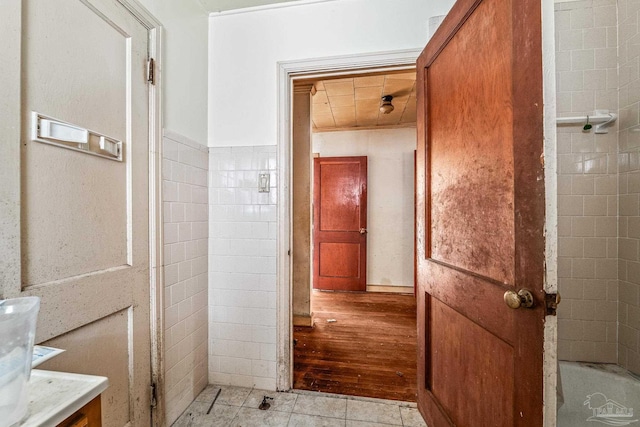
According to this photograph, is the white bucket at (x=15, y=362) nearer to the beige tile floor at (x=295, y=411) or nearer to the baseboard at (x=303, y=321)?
the beige tile floor at (x=295, y=411)

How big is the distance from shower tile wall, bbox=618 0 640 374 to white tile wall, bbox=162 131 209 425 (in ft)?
8.21

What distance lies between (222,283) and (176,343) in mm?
437

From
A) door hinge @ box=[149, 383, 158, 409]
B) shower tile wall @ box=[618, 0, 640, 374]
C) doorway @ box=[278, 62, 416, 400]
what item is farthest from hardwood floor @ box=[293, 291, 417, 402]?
shower tile wall @ box=[618, 0, 640, 374]

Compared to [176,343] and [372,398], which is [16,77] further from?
[372,398]

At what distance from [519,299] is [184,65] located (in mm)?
2010

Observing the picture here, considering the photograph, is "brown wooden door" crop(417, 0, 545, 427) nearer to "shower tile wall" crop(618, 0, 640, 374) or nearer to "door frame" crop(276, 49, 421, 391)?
"door frame" crop(276, 49, 421, 391)

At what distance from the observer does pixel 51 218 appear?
93cm

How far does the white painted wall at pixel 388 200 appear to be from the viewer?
4055mm

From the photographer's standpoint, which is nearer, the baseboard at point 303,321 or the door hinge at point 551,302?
the door hinge at point 551,302

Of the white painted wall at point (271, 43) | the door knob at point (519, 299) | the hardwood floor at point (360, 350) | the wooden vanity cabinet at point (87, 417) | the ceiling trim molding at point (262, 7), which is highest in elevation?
the ceiling trim molding at point (262, 7)

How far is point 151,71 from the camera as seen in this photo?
135cm

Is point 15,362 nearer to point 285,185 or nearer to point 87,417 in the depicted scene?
point 87,417

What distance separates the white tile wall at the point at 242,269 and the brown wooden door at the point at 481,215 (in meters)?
0.96

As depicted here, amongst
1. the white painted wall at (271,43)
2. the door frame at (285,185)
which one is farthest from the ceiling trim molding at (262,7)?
the door frame at (285,185)
